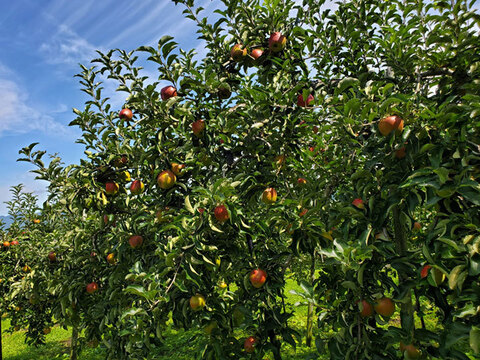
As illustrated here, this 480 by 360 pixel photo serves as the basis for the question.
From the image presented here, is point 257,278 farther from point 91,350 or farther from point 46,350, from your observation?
point 46,350

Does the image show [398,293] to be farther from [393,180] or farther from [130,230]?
[130,230]

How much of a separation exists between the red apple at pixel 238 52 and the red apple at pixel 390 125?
1503mm

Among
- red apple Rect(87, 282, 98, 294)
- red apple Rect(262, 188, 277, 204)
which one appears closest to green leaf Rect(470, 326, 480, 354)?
red apple Rect(262, 188, 277, 204)

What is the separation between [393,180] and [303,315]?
7.49 metres

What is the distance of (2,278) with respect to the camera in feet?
19.0

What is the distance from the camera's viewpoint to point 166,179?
2.45 m

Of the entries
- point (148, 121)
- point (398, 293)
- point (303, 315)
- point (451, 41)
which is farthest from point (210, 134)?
point (303, 315)

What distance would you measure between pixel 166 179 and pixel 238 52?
4.45ft

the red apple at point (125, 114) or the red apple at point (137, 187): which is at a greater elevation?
the red apple at point (125, 114)

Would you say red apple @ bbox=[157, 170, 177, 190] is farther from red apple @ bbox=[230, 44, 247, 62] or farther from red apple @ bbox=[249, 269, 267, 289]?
red apple @ bbox=[230, 44, 247, 62]

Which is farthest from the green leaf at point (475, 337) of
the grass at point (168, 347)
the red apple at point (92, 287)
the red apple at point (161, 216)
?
the grass at point (168, 347)

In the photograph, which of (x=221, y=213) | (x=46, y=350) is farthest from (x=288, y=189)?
(x=46, y=350)

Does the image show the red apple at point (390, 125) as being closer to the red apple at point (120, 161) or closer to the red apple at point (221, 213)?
the red apple at point (221, 213)

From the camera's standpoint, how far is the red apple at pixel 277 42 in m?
2.64
